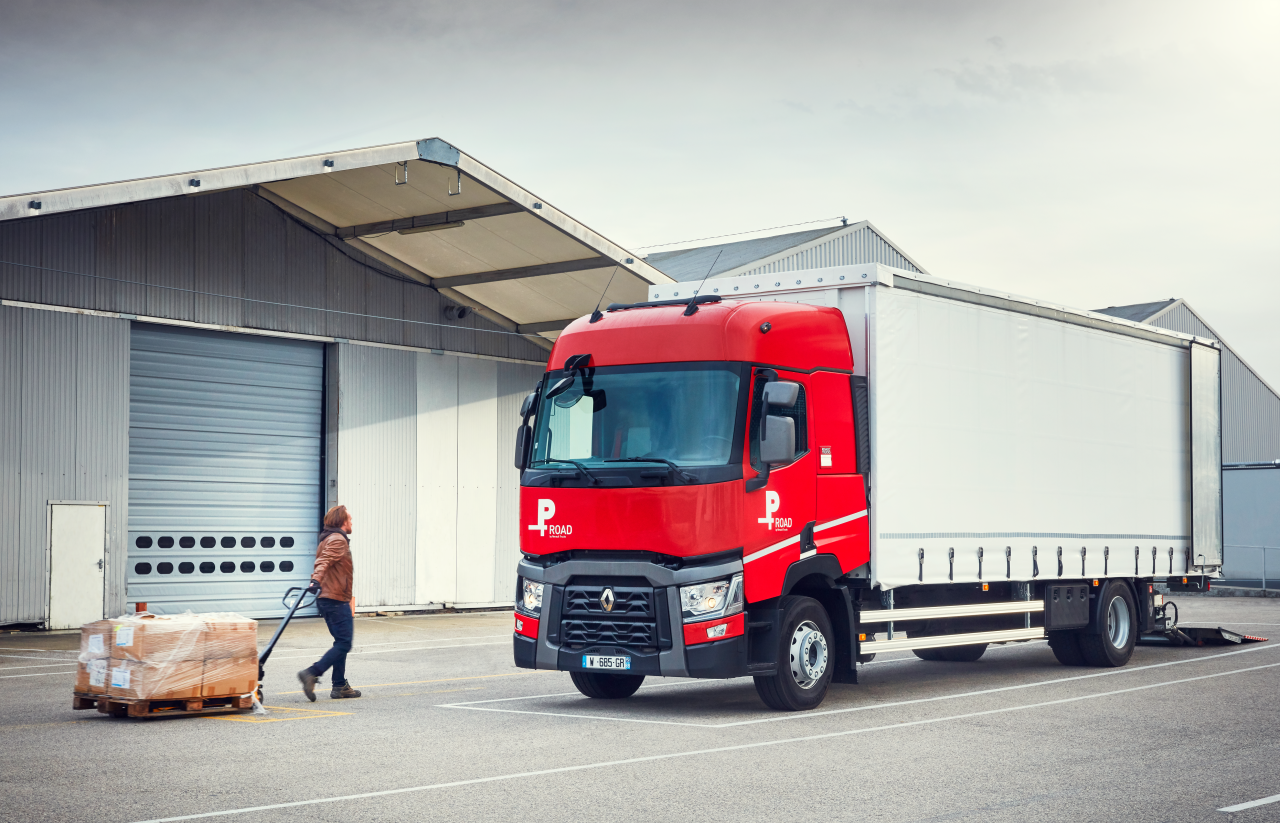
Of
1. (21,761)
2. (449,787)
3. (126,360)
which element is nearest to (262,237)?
(126,360)

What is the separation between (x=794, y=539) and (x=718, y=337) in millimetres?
1836

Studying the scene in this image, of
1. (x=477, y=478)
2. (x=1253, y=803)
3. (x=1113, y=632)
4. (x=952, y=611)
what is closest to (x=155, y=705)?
(x=952, y=611)

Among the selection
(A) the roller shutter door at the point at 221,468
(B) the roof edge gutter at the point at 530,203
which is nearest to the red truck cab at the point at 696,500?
(B) the roof edge gutter at the point at 530,203

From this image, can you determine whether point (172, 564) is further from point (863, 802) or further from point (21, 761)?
point (863, 802)

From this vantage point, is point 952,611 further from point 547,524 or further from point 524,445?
point 524,445

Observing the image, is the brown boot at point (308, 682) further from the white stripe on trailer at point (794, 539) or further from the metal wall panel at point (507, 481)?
the metal wall panel at point (507, 481)

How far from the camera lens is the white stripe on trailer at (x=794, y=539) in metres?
11.1

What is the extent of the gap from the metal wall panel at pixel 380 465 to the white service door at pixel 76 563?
4842mm

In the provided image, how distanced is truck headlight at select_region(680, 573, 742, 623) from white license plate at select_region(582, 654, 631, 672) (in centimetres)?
64

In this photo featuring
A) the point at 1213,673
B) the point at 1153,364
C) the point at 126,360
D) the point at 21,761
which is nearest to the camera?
the point at 21,761

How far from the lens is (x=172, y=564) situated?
2281cm

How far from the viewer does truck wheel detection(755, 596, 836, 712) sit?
37.4 feet

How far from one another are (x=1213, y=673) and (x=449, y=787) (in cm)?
1020

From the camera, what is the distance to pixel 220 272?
23.3 metres
